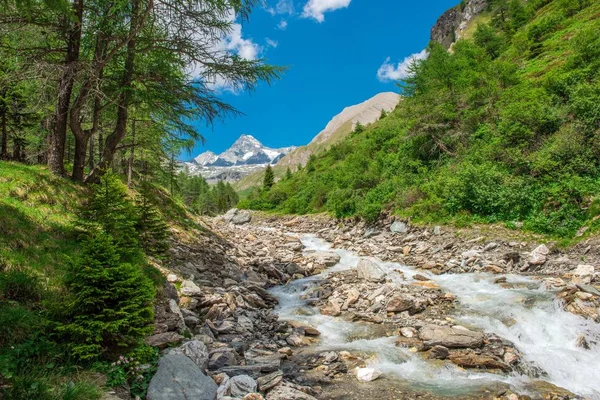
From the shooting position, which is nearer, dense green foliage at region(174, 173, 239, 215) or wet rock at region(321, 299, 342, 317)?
wet rock at region(321, 299, 342, 317)

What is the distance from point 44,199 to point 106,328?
5.89 metres

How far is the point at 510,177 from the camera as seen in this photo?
16891mm

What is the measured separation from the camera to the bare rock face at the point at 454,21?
97.6m

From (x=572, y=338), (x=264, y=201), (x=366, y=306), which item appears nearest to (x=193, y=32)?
(x=366, y=306)

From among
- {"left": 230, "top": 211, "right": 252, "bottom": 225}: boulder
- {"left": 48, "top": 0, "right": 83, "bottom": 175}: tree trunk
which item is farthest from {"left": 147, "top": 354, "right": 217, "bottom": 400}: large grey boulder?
{"left": 230, "top": 211, "right": 252, "bottom": 225}: boulder

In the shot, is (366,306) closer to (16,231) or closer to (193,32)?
(16,231)

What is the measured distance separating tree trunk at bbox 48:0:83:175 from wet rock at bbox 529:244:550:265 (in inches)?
656

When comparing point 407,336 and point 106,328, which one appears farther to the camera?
point 407,336

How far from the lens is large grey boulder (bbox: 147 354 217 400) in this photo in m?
4.86

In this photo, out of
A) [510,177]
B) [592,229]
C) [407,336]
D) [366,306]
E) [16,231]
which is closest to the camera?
[16,231]

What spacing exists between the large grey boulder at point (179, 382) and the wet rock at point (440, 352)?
198 inches

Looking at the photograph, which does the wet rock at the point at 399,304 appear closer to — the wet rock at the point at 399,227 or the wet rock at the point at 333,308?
the wet rock at the point at 333,308

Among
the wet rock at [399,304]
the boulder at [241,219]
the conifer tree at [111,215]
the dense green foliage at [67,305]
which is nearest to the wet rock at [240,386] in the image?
the dense green foliage at [67,305]

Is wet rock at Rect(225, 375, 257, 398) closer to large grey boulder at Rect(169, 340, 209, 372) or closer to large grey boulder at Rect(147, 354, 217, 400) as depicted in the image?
large grey boulder at Rect(147, 354, 217, 400)
